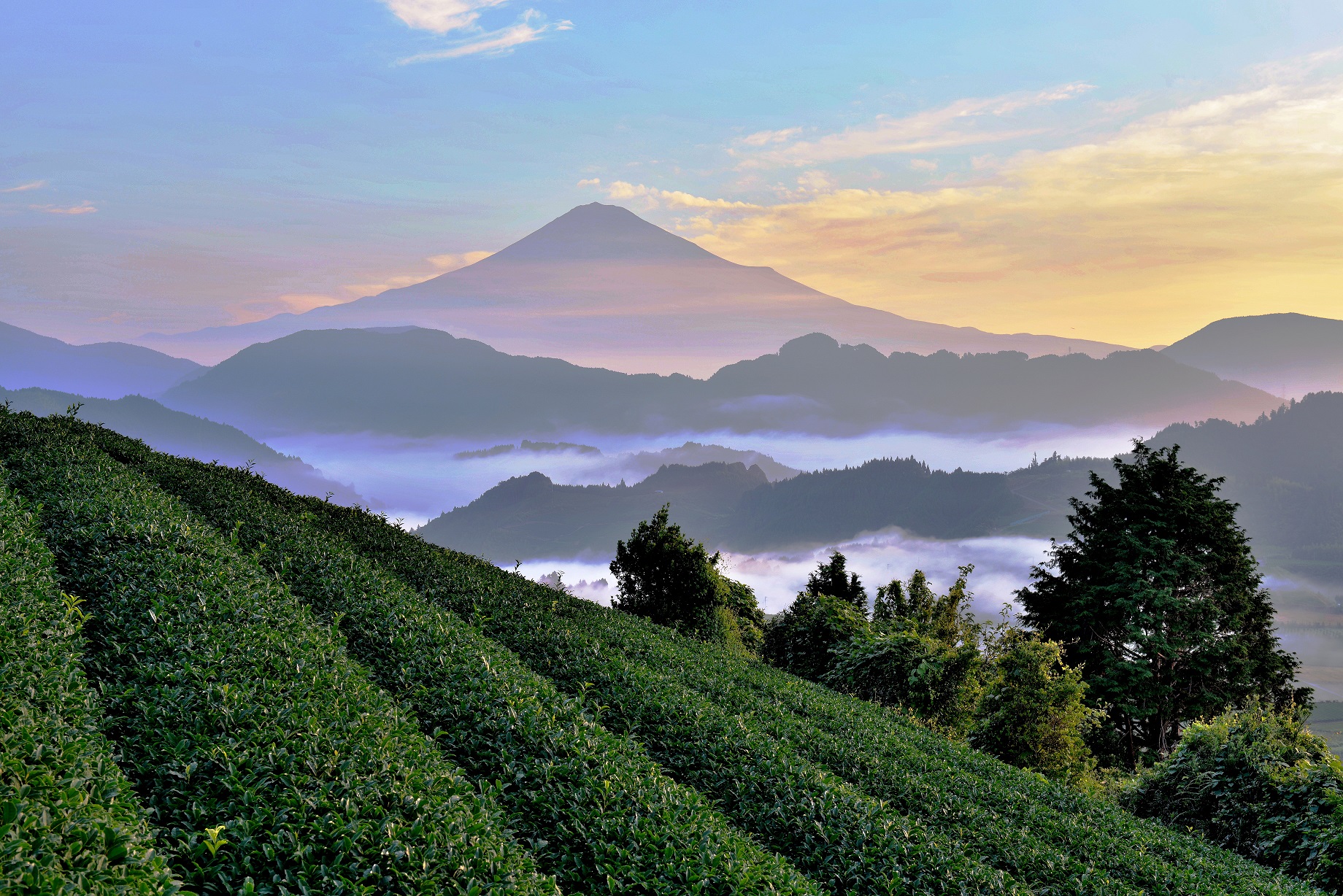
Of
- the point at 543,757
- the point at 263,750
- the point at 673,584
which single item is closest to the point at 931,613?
the point at 673,584

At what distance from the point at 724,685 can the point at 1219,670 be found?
2682 cm

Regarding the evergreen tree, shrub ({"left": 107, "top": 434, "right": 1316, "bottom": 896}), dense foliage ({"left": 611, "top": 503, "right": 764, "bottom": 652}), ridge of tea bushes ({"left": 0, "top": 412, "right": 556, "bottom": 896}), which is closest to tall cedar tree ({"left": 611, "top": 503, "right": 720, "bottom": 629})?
dense foliage ({"left": 611, "top": 503, "right": 764, "bottom": 652})

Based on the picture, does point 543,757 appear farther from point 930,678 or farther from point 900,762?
point 930,678

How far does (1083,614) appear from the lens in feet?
109

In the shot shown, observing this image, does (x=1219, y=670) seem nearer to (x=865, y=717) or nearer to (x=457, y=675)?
(x=865, y=717)

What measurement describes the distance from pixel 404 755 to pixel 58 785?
283 cm

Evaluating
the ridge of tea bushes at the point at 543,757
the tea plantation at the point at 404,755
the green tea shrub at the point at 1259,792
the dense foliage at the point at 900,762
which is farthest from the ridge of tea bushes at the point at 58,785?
the green tea shrub at the point at 1259,792

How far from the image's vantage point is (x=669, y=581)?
131 ft

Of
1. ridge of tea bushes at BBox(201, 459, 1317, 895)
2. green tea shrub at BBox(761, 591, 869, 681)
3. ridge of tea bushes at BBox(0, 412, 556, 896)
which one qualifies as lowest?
green tea shrub at BBox(761, 591, 869, 681)

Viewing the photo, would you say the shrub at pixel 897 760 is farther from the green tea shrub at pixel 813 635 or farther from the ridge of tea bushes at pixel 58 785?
the green tea shrub at pixel 813 635

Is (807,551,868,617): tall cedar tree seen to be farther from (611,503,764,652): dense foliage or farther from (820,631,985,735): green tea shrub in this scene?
(820,631,985,735): green tea shrub

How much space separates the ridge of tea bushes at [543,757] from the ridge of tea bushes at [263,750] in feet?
2.15

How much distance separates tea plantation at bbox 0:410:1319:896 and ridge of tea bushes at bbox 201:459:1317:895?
0.22ft

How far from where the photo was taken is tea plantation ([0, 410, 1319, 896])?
5.93 meters
